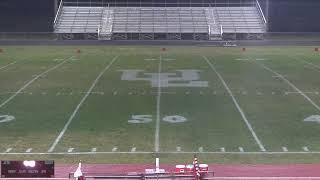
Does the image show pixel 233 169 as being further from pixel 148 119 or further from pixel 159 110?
pixel 159 110

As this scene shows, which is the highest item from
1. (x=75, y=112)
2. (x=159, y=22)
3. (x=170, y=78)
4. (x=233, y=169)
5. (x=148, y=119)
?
(x=159, y=22)

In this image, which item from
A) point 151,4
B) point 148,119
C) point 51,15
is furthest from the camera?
point 151,4

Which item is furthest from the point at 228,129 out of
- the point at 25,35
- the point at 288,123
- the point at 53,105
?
the point at 25,35

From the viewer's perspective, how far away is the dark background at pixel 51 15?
53625 millimetres

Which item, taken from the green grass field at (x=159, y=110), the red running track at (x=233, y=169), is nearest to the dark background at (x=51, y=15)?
the green grass field at (x=159, y=110)

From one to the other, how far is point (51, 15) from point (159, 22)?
8.67 m

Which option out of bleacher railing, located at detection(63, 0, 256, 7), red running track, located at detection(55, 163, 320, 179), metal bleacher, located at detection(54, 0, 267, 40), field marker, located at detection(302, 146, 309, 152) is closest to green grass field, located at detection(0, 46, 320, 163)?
field marker, located at detection(302, 146, 309, 152)

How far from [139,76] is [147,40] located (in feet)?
81.5

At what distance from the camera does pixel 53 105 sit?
18969mm

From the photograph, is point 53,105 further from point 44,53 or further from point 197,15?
point 197,15

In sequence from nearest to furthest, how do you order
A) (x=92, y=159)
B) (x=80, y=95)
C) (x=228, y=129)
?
Answer: (x=92, y=159), (x=228, y=129), (x=80, y=95)

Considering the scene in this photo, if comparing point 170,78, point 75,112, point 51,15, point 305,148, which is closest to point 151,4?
point 51,15

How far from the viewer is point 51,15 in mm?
54125

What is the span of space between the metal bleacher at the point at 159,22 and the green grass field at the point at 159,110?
68.1ft
